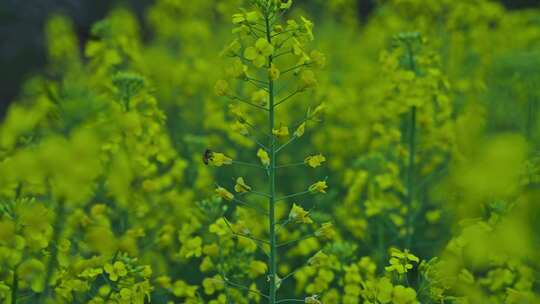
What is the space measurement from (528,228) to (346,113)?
14.5 feet

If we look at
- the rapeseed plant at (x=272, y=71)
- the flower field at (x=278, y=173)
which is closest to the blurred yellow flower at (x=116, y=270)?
the flower field at (x=278, y=173)

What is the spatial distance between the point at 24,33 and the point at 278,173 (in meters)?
5.79

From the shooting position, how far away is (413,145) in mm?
4195

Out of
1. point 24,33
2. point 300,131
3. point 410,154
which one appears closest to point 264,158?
point 300,131

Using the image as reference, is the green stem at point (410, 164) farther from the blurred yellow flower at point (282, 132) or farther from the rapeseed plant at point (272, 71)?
the blurred yellow flower at point (282, 132)

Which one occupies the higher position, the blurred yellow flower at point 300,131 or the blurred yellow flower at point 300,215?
the blurred yellow flower at point 300,131

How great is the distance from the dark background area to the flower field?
6.43 ft

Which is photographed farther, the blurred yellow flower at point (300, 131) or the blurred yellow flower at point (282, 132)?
the blurred yellow flower at point (300, 131)

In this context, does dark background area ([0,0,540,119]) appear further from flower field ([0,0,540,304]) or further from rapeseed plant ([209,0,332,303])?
rapeseed plant ([209,0,332,303])

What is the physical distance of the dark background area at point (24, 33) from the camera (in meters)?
10.3

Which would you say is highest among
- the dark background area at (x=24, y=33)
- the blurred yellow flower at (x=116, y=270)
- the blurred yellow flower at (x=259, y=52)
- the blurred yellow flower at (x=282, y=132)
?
the blurred yellow flower at (x=259, y=52)

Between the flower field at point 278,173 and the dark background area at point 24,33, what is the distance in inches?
77.2

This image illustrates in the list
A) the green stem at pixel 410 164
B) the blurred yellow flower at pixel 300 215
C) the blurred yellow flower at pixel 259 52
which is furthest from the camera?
the green stem at pixel 410 164

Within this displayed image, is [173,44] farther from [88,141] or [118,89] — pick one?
[88,141]
